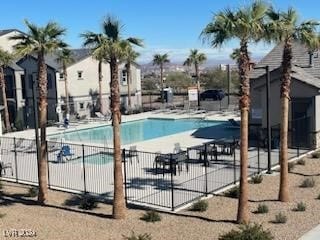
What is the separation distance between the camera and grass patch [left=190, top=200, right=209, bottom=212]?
1850 cm

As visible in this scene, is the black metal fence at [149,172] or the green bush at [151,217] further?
the black metal fence at [149,172]

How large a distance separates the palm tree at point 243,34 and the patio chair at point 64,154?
14.0 m

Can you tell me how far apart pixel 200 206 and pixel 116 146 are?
3.79 meters

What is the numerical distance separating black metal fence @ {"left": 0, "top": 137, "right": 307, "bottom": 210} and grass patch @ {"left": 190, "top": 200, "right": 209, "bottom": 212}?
2.32 ft

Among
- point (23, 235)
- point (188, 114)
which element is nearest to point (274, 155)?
point (23, 235)

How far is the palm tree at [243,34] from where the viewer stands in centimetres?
1578

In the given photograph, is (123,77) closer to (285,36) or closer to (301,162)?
(301,162)

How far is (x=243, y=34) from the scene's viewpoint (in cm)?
1594

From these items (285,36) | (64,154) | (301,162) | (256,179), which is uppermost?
(285,36)

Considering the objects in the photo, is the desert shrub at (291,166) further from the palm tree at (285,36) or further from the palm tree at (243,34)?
the palm tree at (243,34)

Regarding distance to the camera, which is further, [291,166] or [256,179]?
[291,166]

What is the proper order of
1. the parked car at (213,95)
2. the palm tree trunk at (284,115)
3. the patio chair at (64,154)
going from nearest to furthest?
the palm tree trunk at (284,115) < the patio chair at (64,154) < the parked car at (213,95)

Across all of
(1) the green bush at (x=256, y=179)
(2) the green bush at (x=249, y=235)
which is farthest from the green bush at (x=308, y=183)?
(2) the green bush at (x=249, y=235)

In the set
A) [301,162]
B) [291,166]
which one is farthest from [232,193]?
Answer: [301,162]
